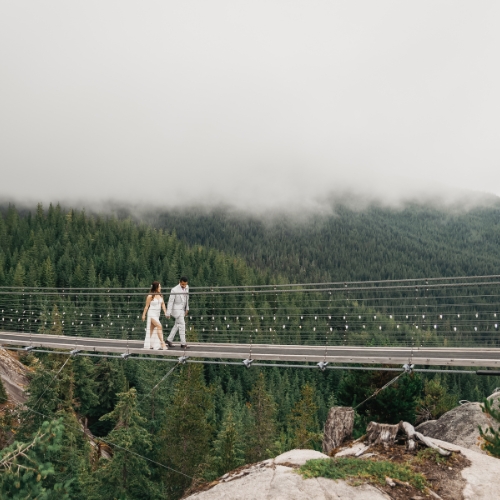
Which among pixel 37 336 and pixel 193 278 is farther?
pixel 193 278

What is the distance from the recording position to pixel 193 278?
90.2 metres

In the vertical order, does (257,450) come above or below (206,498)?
below

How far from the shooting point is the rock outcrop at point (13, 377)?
2492 centimetres

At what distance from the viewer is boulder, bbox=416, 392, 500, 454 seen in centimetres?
1142

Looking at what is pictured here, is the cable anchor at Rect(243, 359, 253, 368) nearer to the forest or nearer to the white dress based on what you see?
the forest

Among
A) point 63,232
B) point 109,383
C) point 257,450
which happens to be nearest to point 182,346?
point 257,450

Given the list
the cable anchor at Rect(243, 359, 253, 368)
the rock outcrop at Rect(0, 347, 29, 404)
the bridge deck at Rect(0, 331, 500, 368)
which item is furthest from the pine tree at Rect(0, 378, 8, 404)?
the cable anchor at Rect(243, 359, 253, 368)

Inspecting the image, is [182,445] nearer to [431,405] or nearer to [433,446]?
[431,405]

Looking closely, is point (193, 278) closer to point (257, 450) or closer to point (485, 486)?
point (257, 450)

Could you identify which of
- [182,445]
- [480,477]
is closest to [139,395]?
[182,445]

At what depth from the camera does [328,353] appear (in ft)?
34.5

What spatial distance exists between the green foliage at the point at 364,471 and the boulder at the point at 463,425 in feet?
17.4

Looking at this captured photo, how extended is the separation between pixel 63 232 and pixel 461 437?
99.6 metres

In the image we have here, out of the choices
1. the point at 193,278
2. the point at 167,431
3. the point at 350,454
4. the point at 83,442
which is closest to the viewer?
the point at 350,454
